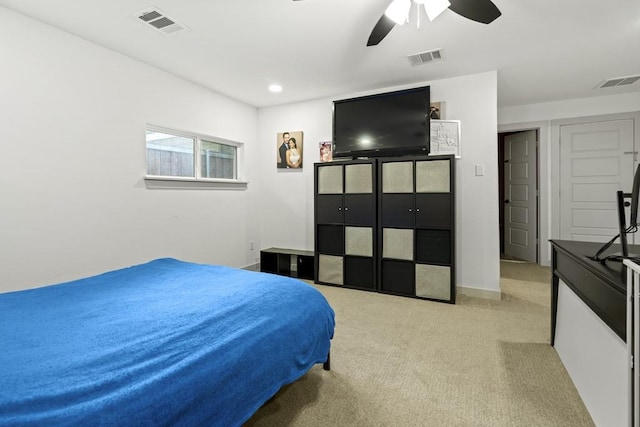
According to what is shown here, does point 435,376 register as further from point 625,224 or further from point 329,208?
point 329,208

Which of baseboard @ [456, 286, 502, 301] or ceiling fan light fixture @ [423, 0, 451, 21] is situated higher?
ceiling fan light fixture @ [423, 0, 451, 21]

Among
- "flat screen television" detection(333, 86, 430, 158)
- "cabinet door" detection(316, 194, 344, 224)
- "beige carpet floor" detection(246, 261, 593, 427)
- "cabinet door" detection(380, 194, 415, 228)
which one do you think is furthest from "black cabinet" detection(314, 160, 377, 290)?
"beige carpet floor" detection(246, 261, 593, 427)

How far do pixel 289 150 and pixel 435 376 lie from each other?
136 inches

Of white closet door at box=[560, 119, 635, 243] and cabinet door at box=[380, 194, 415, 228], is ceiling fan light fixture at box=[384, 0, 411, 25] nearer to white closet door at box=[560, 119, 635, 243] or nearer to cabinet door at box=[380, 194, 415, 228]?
cabinet door at box=[380, 194, 415, 228]

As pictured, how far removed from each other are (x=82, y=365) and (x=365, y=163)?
10.5 feet

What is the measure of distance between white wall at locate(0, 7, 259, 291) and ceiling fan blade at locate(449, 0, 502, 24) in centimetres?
295

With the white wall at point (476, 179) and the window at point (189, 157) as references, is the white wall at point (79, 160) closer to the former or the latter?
the window at point (189, 157)

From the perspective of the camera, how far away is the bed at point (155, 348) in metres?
0.91

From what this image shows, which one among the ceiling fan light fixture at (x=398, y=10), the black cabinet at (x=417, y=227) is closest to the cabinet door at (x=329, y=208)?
the black cabinet at (x=417, y=227)

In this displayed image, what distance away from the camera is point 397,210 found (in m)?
3.58

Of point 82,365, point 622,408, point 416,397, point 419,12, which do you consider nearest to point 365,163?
point 419,12

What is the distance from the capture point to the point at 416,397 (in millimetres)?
1790

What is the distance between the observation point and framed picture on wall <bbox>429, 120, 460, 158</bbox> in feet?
11.8

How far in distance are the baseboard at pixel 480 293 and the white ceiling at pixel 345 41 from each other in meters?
2.46
